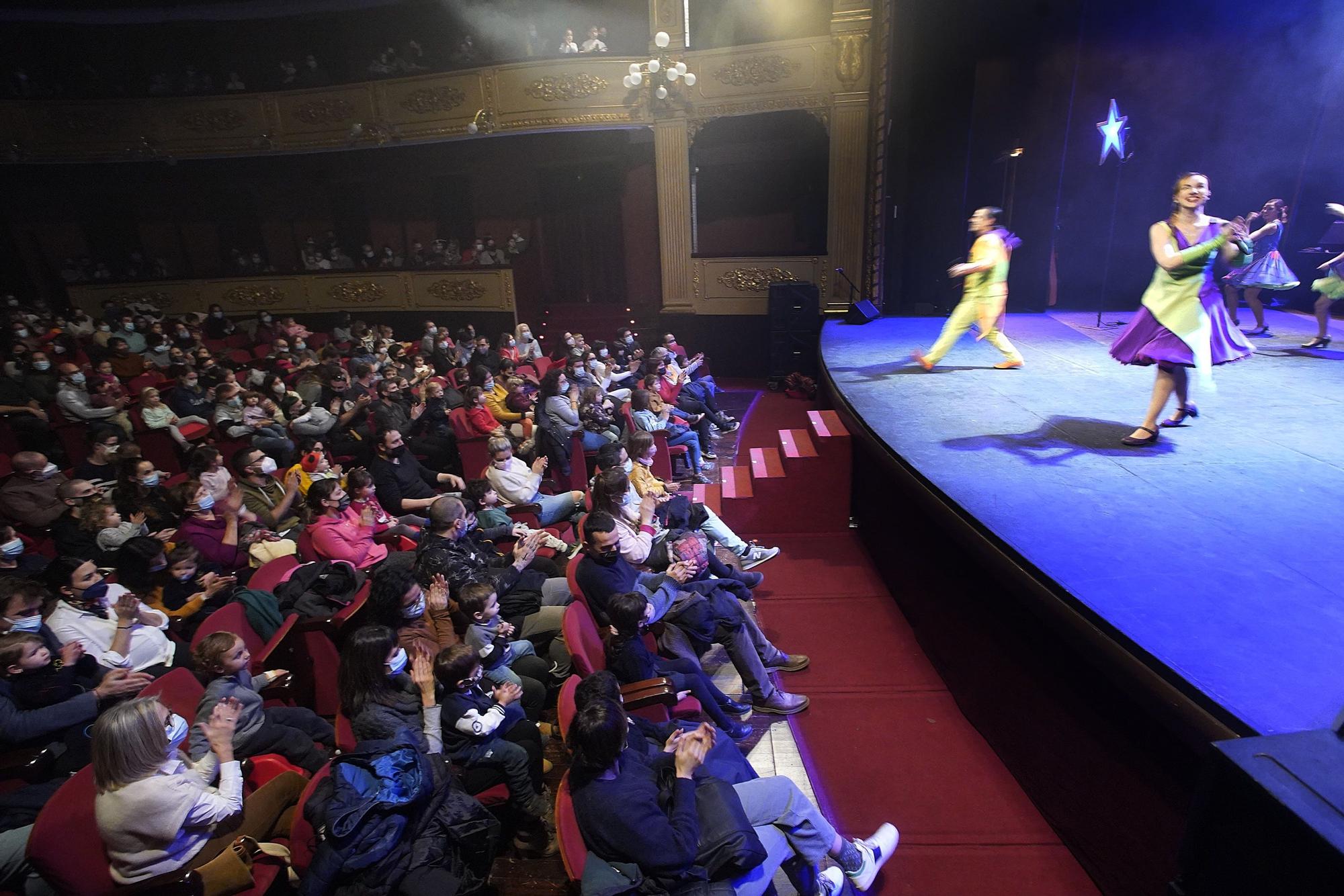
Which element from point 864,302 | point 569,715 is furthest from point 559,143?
point 569,715

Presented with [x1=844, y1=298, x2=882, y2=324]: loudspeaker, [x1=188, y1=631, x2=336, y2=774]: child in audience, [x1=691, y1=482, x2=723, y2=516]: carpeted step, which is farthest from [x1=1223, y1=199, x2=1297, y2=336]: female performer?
[x1=188, y1=631, x2=336, y2=774]: child in audience

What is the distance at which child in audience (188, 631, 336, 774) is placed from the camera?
2.14 m

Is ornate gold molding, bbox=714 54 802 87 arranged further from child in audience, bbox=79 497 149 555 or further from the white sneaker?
the white sneaker

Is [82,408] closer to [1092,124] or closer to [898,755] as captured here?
[898,755]

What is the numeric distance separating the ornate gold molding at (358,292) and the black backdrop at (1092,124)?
8043mm

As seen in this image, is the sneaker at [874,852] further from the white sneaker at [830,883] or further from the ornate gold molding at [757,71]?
the ornate gold molding at [757,71]

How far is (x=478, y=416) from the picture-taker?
4977 millimetres

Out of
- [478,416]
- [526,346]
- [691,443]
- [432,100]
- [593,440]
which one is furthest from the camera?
[432,100]

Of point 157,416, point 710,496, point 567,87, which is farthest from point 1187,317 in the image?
point 567,87

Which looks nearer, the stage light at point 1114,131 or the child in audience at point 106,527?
the child in audience at point 106,527

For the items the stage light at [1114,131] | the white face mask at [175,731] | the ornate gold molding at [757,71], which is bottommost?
the white face mask at [175,731]

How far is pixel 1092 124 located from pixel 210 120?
39.5 ft

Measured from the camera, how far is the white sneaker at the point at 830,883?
6.82ft

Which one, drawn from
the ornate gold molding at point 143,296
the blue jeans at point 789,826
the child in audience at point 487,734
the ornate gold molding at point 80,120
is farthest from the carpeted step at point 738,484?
the ornate gold molding at point 80,120
